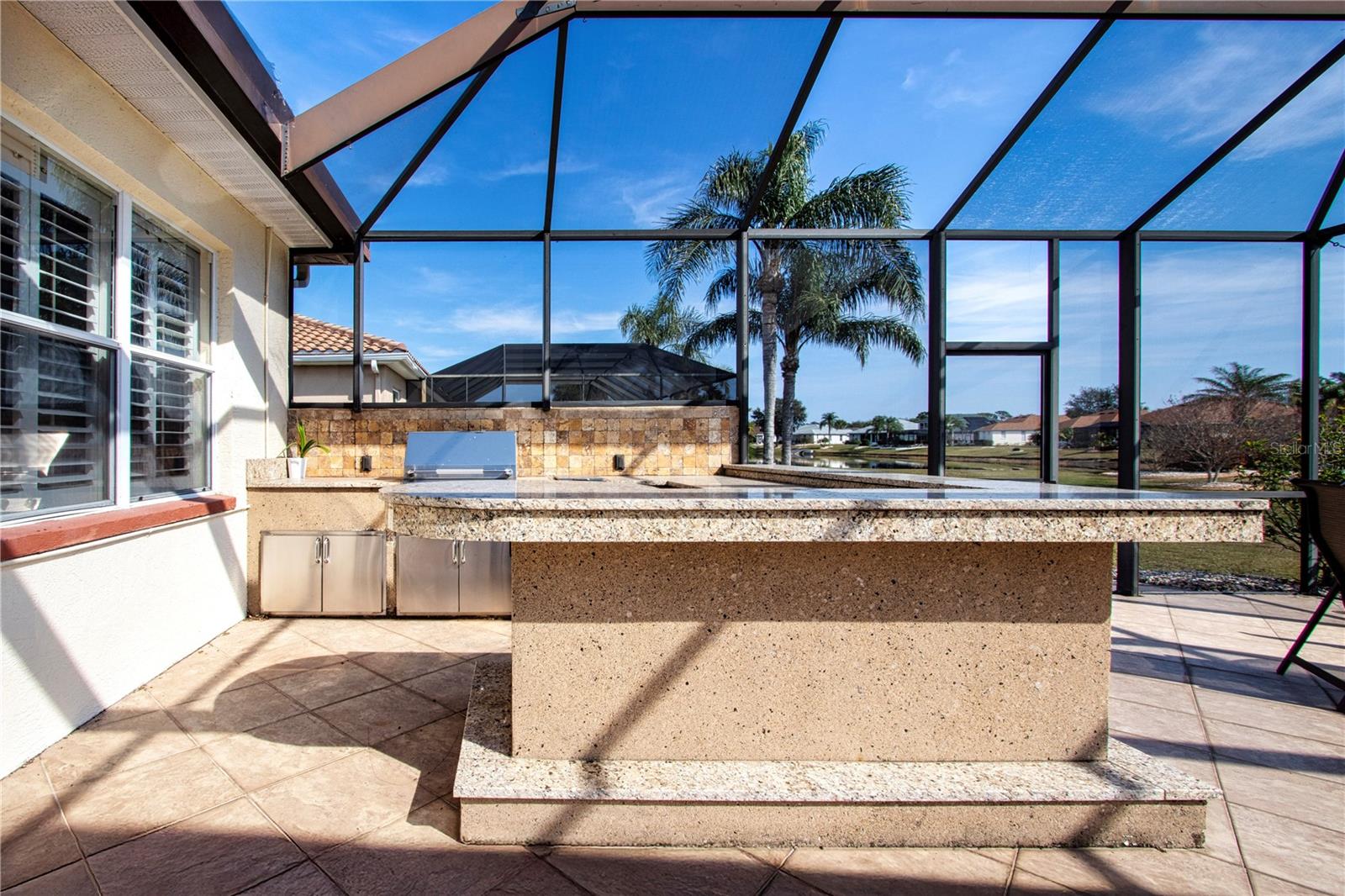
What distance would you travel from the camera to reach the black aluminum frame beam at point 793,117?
3.55 meters

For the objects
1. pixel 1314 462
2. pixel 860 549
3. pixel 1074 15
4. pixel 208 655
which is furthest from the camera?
pixel 1314 462

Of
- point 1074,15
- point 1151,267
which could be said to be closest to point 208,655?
point 1074,15

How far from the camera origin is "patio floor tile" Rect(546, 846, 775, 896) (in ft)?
5.42

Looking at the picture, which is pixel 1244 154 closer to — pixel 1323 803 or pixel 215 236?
pixel 1323 803

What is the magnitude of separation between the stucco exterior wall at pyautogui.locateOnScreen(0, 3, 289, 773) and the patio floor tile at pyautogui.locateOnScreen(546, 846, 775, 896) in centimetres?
244

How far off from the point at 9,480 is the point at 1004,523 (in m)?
3.91

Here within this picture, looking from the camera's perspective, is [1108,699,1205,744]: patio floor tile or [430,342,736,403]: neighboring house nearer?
[1108,699,1205,744]: patio floor tile

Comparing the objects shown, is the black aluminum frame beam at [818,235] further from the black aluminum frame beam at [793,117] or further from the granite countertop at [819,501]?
the granite countertop at [819,501]

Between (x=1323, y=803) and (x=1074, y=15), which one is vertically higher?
(x=1074, y=15)

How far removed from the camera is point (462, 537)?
5.31ft

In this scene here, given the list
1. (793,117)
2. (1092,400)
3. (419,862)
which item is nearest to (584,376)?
(793,117)

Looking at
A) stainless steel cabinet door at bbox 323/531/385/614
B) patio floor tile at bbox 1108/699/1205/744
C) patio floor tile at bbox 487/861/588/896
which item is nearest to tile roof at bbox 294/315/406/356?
stainless steel cabinet door at bbox 323/531/385/614

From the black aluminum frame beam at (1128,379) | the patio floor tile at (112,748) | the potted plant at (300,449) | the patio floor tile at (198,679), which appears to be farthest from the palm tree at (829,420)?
the patio floor tile at (112,748)

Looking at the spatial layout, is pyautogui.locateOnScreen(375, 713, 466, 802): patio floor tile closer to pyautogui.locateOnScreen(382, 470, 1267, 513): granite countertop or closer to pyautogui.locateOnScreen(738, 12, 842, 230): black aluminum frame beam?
pyautogui.locateOnScreen(382, 470, 1267, 513): granite countertop
